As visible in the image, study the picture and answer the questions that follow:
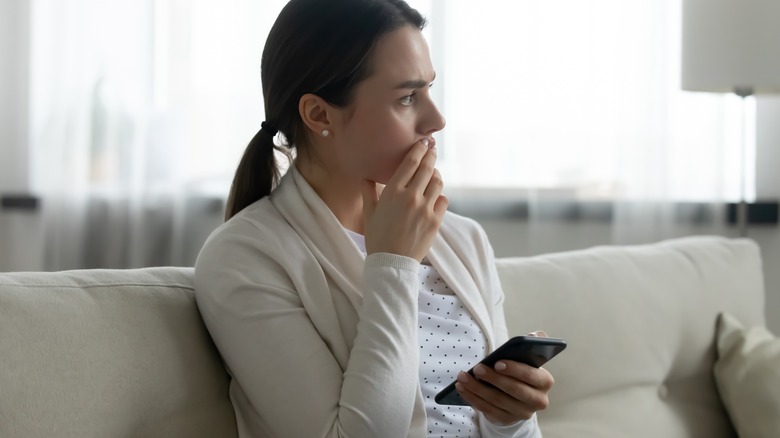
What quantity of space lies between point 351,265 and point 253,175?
10.3 inches

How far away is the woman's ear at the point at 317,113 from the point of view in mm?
1503

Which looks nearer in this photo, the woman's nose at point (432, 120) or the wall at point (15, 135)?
the woman's nose at point (432, 120)

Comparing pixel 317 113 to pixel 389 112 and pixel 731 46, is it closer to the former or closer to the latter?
pixel 389 112

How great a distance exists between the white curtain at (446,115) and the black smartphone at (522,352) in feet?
6.74

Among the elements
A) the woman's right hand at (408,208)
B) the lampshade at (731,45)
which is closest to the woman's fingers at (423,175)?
the woman's right hand at (408,208)

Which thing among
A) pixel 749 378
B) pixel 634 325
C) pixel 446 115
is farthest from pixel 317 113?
pixel 446 115

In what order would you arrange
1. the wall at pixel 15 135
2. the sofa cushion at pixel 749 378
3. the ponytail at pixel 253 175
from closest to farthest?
the ponytail at pixel 253 175 < the sofa cushion at pixel 749 378 < the wall at pixel 15 135

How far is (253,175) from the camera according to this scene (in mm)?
1600

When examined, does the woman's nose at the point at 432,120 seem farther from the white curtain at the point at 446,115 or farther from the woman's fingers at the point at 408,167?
the white curtain at the point at 446,115

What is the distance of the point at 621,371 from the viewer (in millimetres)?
1987

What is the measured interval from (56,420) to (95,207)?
2696mm

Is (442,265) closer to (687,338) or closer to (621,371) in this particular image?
(621,371)

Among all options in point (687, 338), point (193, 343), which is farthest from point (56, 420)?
point (687, 338)

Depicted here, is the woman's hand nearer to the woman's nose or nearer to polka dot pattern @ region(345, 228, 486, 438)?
polka dot pattern @ region(345, 228, 486, 438)
